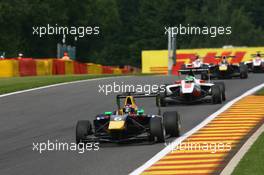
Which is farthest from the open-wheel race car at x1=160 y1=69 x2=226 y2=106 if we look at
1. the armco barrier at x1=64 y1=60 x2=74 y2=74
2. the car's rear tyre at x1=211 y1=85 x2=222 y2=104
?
the armco barrier at x1=64 y1=60 x2=74 y2=74

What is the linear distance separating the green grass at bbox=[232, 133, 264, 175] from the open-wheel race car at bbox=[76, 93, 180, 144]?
5.75 ft

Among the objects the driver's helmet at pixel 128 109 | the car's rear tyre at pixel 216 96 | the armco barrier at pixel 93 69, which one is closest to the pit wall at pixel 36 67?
the armco barrier at pixel 93 69

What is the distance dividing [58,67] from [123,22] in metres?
76.6

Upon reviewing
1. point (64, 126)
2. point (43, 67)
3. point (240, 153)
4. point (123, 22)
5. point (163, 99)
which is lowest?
point (64, 126)

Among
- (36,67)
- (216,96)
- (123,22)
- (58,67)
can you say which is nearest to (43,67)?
(36,67)

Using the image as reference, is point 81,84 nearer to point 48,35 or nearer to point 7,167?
point 7,167

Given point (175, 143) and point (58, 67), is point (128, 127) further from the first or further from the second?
point (58, 67)

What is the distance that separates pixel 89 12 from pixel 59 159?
75487 millimetres

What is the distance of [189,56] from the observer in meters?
48.8

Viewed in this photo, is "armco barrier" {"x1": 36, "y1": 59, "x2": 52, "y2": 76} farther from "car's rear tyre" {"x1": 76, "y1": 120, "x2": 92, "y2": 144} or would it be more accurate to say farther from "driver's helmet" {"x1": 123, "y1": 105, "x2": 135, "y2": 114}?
"car's rear tyre" {"x1": 76, "y1": 120, "x2": 92, "y2": 144}

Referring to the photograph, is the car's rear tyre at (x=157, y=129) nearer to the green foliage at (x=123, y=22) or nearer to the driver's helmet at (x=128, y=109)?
the driver's helmet at (x=128, y=109)

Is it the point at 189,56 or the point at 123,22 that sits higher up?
the point at 123,22

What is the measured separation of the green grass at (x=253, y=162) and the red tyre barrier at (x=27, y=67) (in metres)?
26.7

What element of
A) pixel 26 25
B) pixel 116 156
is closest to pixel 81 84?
pixel 116 156
